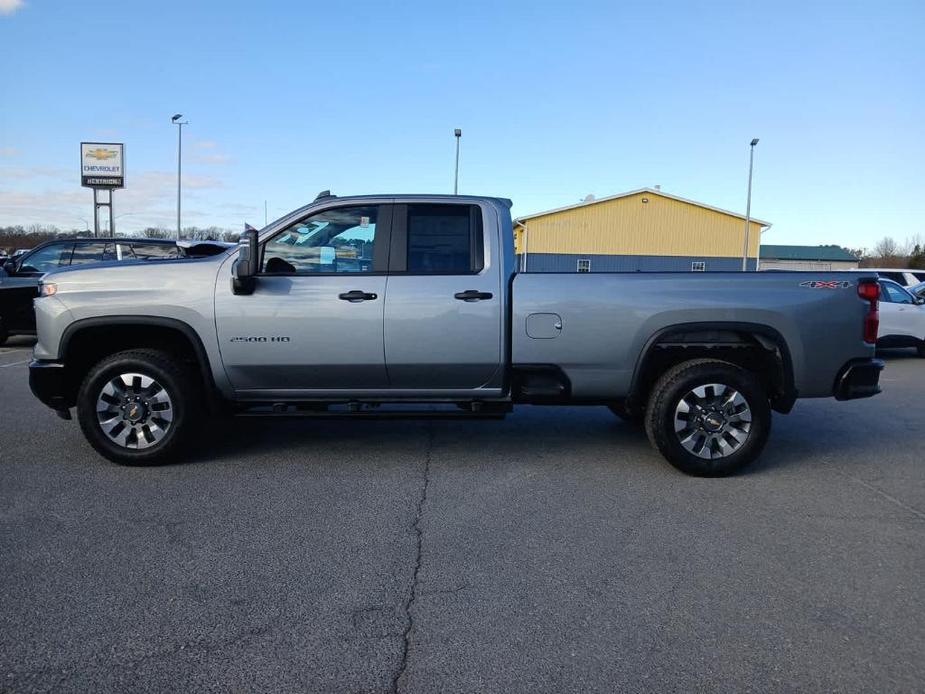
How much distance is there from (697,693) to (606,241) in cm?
4497

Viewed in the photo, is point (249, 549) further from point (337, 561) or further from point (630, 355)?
point (630, 355)

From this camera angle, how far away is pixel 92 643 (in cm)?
282

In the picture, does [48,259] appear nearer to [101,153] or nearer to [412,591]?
[412,591]

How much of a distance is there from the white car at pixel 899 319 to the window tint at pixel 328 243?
37.5 feet

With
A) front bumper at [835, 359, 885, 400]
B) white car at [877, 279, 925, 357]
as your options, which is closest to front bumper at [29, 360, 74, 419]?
front bumper at [835, 359, 885, 400]

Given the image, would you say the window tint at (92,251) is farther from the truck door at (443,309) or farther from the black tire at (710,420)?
the black tire at (710,420)

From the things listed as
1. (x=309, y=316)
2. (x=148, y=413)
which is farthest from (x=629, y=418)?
(x=148, y=413)

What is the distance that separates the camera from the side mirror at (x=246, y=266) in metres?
4.93

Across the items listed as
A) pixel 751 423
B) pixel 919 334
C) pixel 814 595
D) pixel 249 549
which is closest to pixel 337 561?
pixel 249 549

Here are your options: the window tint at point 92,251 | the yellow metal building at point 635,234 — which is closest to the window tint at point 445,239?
the window tint at point 92,251

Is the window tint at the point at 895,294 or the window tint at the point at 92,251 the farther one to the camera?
the window tint at the point at 895,294

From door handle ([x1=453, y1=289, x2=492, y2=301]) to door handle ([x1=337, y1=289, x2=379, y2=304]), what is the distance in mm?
614

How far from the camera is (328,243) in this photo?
17.3 feet

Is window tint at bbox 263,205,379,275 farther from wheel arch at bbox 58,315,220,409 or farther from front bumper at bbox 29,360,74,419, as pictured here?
front bumper at bbox 29,360,74,419
